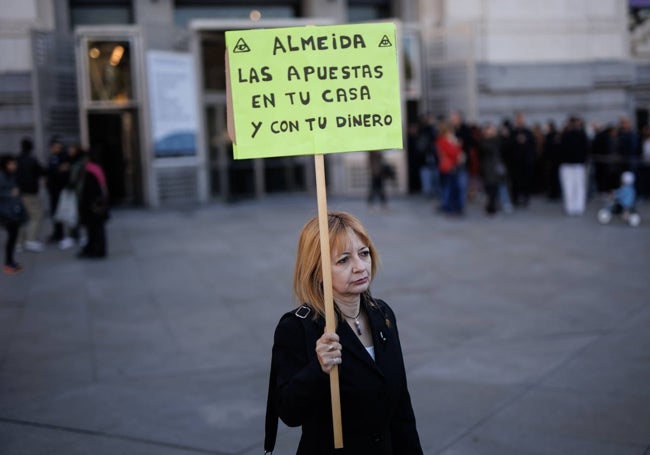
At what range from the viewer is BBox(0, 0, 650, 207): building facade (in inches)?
690

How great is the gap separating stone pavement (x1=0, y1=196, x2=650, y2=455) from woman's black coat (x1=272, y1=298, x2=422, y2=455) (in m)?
2.22

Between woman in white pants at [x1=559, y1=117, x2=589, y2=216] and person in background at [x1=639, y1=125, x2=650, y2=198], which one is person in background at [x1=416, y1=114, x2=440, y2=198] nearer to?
woman in white pants at [x1=559, y1=117, x2=589, y2=216]

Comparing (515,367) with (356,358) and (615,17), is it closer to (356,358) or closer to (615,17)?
(356,358)

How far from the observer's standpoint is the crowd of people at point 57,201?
11742 millimetres

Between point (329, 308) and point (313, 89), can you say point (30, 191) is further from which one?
point (329, 308)

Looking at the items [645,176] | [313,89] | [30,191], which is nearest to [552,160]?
[645,176]

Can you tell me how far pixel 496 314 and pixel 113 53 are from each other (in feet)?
39.3

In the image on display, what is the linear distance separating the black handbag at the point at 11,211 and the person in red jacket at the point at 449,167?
7.75 meters

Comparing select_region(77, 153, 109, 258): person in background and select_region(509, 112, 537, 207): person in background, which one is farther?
select_region(509, 112, 537, 207): person in background

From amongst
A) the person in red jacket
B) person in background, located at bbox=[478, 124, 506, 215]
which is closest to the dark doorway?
the person in red jacket

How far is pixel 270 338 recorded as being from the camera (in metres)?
8.32

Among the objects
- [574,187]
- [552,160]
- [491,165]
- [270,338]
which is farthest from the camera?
[552,160]

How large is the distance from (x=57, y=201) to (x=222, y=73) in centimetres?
736

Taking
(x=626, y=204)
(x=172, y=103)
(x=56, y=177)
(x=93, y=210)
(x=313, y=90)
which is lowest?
(x=626, y=204)
